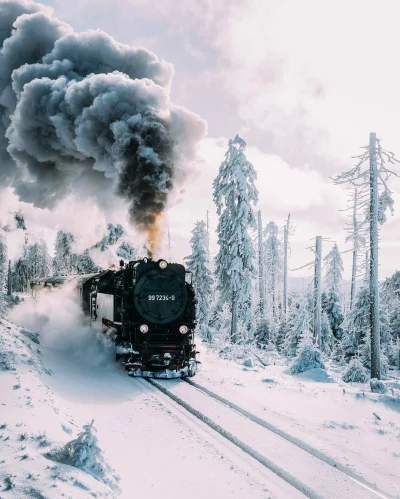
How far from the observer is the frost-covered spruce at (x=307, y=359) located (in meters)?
15.3

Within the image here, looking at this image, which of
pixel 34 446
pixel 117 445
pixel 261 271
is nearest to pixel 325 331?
pixel 261 271

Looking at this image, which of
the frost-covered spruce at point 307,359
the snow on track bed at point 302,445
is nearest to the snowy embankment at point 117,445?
the snow on track bed at point 302,445

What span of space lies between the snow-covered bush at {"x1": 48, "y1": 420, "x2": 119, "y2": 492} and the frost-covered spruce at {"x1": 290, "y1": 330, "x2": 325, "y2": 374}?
11.3 m

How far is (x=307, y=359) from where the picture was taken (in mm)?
15422

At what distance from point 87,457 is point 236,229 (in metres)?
18.1

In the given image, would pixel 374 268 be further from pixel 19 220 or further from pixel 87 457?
pixel 19 220

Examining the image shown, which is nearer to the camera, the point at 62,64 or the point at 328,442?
the point at 328,442

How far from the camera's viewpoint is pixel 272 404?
947 cm

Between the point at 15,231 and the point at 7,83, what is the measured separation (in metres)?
17.2

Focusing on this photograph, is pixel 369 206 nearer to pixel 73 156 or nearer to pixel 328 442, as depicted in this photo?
pixel 328 442

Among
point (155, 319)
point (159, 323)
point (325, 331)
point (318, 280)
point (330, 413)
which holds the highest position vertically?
point (318, 280)

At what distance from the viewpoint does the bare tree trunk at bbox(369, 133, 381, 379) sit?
47.9 feet

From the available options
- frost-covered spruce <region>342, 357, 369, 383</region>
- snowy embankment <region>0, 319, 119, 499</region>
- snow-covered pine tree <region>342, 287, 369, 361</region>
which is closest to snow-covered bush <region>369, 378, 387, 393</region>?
frost-covered spruce <region>342, 357, 369, 383</region>

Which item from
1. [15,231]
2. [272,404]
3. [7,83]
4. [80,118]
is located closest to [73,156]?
[80,118]
